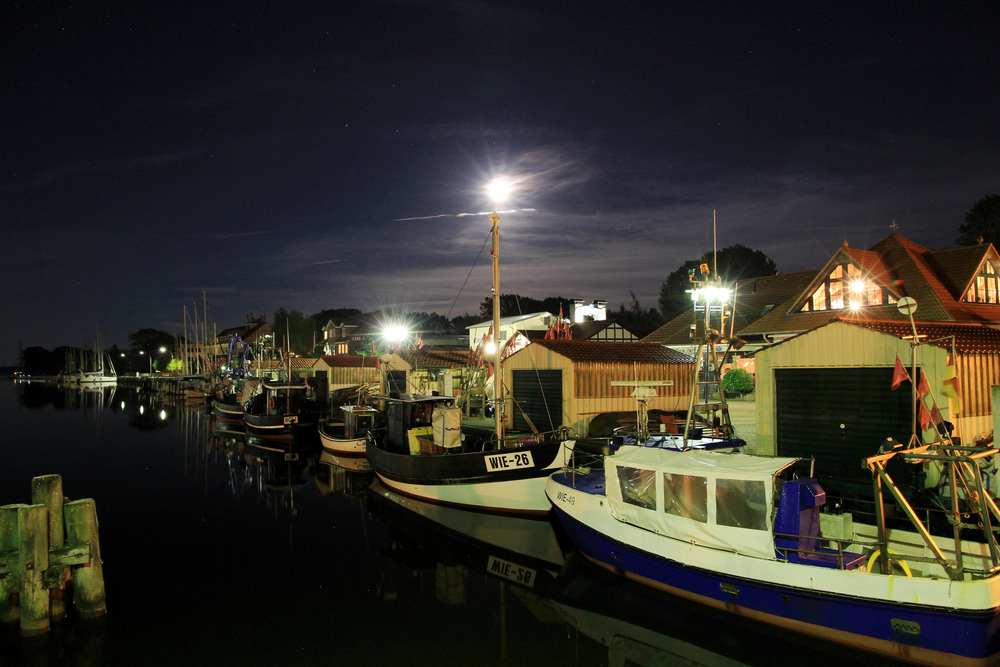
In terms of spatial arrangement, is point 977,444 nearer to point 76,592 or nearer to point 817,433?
point 817,433

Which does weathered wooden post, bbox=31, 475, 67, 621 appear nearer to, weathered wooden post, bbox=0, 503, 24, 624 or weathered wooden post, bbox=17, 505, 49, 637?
weathered wooden post, bbox=17, 505, 49, 637

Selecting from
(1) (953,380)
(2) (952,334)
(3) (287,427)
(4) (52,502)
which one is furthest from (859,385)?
(3) (287,427)

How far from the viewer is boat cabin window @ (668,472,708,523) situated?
10.1 metres

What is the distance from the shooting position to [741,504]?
9672 mm

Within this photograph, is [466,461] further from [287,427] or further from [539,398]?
[287,427]

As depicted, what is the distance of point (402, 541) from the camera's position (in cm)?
1517

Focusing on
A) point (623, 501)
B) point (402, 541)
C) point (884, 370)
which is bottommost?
point (402, 541)

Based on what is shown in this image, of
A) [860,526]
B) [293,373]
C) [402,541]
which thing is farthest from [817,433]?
[293,373]

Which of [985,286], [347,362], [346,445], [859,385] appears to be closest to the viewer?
[859,385]

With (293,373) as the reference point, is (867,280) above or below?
above

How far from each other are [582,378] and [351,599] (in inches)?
566

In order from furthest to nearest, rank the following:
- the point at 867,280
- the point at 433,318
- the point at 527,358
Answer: the point at 433,318 → the point at 867,280 → the point at 527,358

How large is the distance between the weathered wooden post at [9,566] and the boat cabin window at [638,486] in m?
10.8

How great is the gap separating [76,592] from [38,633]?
0.74 m
